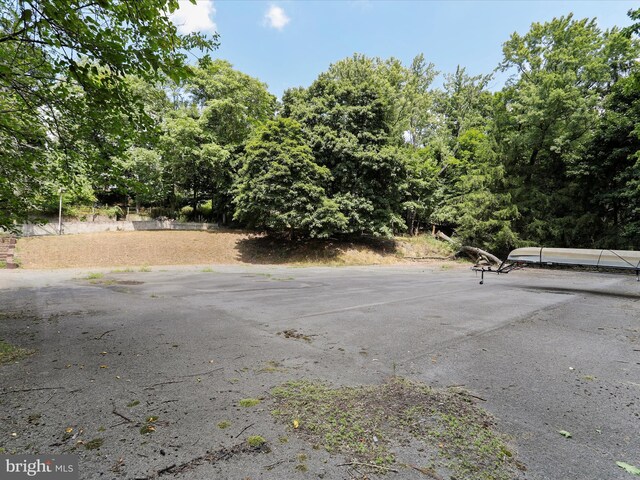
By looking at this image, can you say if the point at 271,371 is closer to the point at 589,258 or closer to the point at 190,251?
the point at 589,258

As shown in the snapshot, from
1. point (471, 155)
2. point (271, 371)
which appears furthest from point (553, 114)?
point (271, 371)

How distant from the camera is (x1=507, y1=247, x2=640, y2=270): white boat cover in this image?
9.30 meters

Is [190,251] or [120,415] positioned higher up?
[120,415]

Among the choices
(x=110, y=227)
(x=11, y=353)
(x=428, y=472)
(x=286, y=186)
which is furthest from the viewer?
(x=110, y=227)

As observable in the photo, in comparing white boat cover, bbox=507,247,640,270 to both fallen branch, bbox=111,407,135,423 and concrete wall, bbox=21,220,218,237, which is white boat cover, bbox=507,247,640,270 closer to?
fallen branch, bbox=111,407,135,423

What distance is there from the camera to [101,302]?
686cm

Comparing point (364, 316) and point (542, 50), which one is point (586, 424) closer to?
point (364, 316)

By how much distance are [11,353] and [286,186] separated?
16.4 meters

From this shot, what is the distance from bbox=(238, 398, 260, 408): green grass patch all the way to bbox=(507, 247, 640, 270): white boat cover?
34.1 feet

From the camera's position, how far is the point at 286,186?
19266 mm

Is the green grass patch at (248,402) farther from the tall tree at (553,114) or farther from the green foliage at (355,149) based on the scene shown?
the tall tree at (553,114)

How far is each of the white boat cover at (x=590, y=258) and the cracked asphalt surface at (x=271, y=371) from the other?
266cm

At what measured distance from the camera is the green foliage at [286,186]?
62.6 feet

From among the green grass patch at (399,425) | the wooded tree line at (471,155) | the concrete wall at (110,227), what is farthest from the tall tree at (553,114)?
the concrete wall at (110,227)
